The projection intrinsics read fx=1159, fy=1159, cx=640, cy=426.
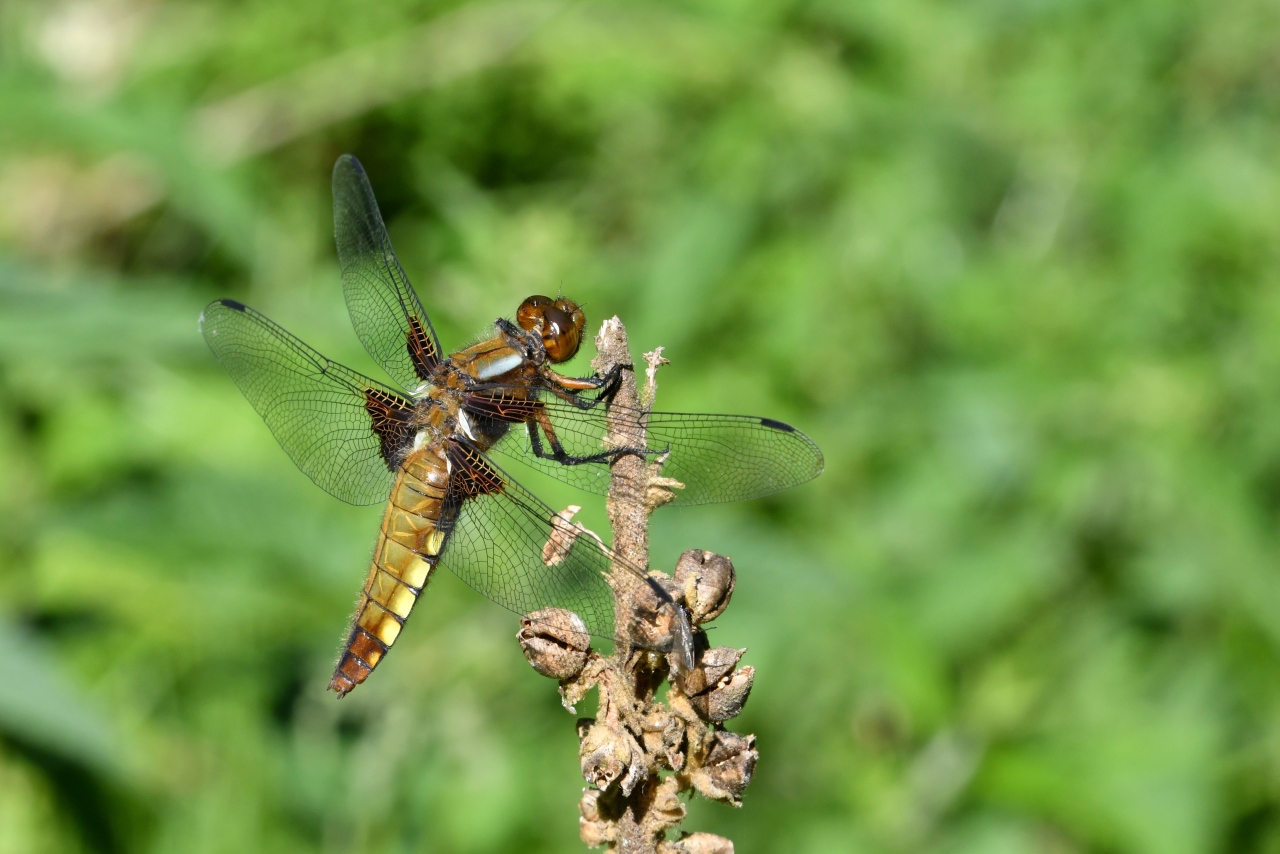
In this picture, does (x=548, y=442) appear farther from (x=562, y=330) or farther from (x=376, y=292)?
(x=376, y=292)

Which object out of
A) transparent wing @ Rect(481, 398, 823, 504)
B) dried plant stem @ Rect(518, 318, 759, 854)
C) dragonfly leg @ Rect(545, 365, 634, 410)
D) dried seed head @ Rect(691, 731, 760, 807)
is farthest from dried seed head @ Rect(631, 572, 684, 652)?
dragonfly leg @ Rect(545, 365, 634, 410)

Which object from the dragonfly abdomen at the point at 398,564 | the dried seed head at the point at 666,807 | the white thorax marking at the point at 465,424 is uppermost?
the white thorax marking at the point at 465,424

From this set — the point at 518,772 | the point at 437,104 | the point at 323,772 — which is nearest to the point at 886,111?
the point at 437,104

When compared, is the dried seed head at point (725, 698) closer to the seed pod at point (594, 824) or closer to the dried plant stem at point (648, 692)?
the dried plant stem at point (648, 692)

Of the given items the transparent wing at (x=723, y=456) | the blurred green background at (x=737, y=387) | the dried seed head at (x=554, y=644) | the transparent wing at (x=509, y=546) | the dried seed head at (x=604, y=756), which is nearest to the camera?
the dried seed head at (x=604, y=756)

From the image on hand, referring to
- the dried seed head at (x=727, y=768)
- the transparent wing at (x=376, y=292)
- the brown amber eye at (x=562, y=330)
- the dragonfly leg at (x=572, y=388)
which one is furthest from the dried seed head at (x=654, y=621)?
the transparent wing at (x=376, y=292)

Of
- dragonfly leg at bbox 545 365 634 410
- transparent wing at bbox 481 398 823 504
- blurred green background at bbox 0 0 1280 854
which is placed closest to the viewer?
transparent wing at bbox 481 398 823 504

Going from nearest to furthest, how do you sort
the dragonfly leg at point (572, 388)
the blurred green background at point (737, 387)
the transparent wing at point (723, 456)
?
1. the transparent wing at point (723, 456)
2. the dragonfly leg at point (572, 388)
3. the blurred green background at point (737, 387)

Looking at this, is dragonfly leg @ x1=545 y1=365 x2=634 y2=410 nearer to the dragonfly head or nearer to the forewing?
the dragonfly head
